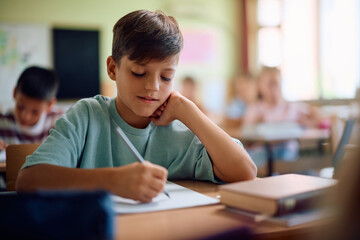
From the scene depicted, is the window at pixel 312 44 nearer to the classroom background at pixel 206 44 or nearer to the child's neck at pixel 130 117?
the classroom background at pixel 206 44

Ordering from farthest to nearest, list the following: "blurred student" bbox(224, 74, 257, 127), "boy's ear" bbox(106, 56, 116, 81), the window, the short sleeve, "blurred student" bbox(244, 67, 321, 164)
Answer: "blurred student" bbox(224, 74, 257, 127)
the window
"blurred student" bbox(244, 67, 321, 164)
"boy's ear" bbox(106, 56, 116, 81)
the short sleeve

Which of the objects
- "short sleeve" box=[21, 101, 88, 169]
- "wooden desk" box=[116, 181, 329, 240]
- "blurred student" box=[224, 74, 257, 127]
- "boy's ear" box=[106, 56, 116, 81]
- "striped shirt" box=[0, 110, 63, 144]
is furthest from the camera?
"blurred student" box=[224, 74, 257, 127]

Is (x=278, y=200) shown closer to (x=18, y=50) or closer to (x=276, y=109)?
(x=276, y=109)

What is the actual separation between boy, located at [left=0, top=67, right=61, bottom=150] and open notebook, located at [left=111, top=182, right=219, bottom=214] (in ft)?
5.53

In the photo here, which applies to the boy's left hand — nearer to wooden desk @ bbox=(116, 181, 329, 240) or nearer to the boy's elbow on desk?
the boy's elbow on desk

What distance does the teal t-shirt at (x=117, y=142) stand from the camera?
1.06 metres

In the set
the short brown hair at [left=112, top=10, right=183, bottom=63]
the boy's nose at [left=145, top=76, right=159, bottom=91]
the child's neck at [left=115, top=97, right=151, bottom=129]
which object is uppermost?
the short brown hair at [left=112, top=10, right=183, bottom=63]

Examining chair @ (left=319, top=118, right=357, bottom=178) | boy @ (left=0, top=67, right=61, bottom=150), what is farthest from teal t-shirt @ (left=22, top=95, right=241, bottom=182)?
boy @ (left=0, top=67, right=61, bottom=150)

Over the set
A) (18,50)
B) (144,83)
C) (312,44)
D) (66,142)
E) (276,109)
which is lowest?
(276,109)

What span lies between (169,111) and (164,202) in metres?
0.44

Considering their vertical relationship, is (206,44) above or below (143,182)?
above

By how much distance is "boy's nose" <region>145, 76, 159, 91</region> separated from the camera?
1.05 meters

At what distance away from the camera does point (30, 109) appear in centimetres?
237

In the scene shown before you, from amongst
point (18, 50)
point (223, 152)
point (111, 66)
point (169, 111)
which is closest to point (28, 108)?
point (111, 66)
